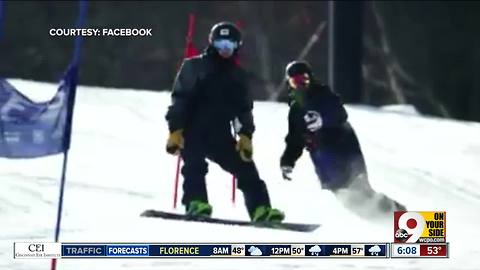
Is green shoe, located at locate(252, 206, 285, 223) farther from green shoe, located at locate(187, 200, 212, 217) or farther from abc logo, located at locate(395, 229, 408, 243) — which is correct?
abc logo, located at locate(395, 229, 408, 243)

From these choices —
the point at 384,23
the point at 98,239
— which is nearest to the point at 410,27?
the point at 384,23

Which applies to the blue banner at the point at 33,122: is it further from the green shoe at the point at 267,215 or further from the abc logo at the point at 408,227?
the abc logo at the point at 408,227

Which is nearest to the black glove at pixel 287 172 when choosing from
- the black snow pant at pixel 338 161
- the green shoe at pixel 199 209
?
the black snow pant at pixel 338 161

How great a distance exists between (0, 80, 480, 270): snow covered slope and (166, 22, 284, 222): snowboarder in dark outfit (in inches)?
3.7

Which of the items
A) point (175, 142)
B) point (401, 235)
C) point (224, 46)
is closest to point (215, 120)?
point (175, 142)

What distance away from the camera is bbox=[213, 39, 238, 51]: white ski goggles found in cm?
421

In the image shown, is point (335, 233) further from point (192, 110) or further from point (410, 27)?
point (410, 27)

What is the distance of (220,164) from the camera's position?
4.33 meters

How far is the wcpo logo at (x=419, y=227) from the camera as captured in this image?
13.0ft

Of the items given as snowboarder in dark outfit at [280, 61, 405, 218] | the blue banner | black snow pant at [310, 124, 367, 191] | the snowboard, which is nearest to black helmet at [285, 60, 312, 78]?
snowboarder in dark outfit at [280, 61, 405, 218]

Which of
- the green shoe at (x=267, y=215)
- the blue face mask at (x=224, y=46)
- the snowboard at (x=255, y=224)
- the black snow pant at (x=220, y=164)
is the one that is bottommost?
the snowboard at (x=255, y=224)

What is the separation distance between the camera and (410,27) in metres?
7.80

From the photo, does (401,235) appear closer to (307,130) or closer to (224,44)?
(307,130)

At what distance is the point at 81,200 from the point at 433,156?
79.4 inches
